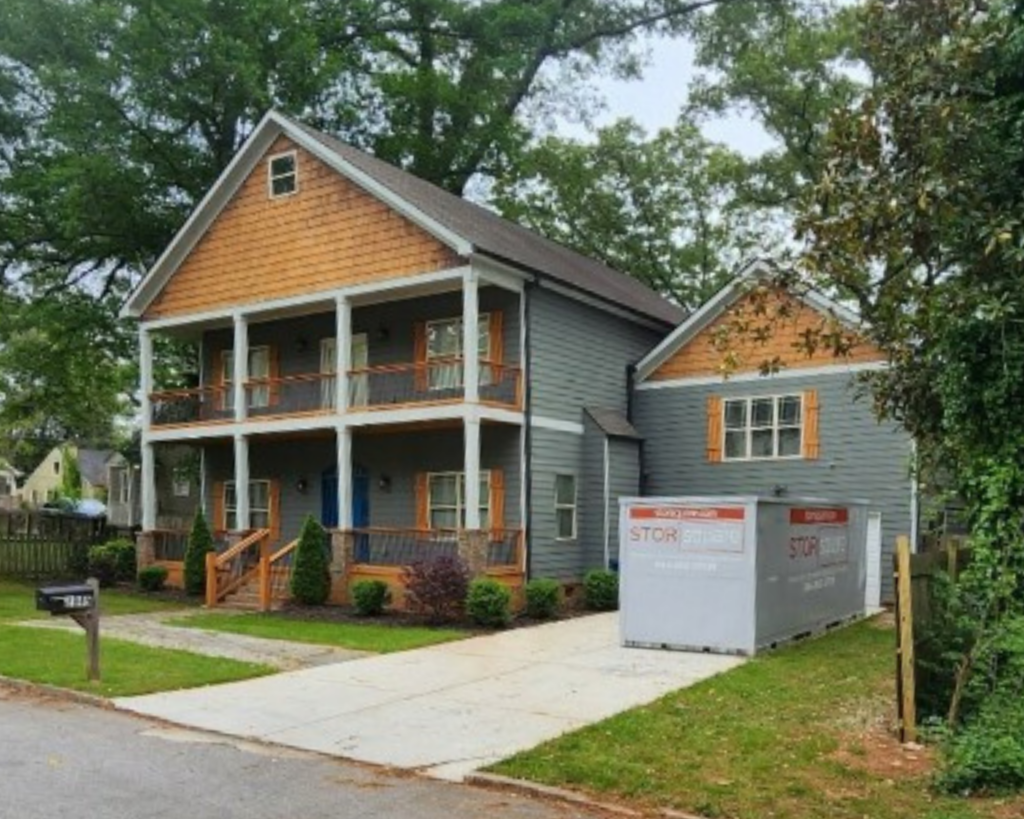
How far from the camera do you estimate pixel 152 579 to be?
71.2ft

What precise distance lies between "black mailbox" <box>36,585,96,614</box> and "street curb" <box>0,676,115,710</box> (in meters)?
0.78

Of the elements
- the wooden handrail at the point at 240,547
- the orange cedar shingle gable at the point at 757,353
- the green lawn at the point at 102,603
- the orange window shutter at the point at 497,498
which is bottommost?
the green lawn at the point at 102,603

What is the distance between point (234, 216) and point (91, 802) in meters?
17.7

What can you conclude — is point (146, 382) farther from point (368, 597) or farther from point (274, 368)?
point (368, 597)

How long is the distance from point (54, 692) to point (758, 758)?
7028mm

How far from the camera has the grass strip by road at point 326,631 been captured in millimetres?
14068

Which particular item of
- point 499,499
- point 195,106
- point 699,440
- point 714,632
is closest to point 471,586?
point 499,499

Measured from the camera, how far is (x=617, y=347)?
22500 millimetres

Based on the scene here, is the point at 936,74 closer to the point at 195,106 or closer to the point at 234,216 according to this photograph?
the point at 234,216

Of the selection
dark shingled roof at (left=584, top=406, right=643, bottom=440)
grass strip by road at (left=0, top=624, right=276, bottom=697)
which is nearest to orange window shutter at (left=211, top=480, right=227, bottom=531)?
dark shingled roof at (left=584, top=406, right=643, bottom=440)

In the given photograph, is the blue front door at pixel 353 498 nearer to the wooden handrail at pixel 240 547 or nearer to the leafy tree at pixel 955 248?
the wooden handrail at pixel 240 547

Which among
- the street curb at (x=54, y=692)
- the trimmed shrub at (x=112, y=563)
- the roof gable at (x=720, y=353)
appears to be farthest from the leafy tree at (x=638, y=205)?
the street curb at (x=54, y=692)

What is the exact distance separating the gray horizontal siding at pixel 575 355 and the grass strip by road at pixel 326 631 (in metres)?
5.80

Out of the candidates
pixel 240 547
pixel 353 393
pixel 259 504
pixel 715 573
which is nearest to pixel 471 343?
pixel 353 393
